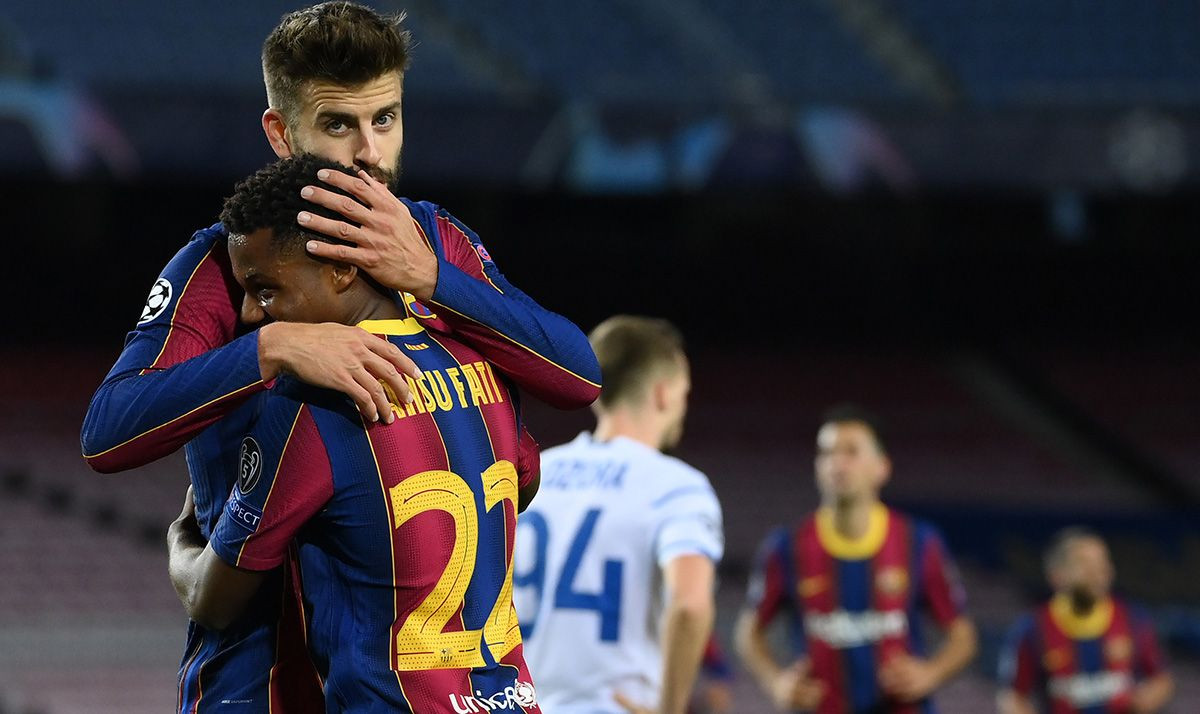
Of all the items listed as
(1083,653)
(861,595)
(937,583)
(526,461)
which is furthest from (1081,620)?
(526,461)

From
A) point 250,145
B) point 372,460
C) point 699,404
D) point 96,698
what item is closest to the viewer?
point 372,460

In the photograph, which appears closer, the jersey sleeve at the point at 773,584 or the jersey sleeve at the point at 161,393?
the jersey sleeve at the point at 161,393

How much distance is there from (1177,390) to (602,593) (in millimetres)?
14319

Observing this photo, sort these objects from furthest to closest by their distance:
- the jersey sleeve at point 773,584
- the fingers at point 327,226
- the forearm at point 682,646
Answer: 1. the jersey sleeve at point 773,584
2. the forearm at point 682,646
3. the fingers at point 327,226

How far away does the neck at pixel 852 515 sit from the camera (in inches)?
281

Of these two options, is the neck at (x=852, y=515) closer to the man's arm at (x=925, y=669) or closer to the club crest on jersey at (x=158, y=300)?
the man's arm at (x=925, y=669)

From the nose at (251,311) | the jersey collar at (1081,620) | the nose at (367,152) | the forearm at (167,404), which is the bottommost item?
the forearm at (167,404)

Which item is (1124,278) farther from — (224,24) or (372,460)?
(372,460)

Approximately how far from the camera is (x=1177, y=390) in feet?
56.2

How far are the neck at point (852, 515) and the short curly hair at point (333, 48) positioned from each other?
4915 millimetres

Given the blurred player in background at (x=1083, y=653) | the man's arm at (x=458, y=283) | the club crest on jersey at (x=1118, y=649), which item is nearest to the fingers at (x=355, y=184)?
the man's arm at (x=458, y=283)

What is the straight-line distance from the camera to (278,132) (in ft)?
8.70

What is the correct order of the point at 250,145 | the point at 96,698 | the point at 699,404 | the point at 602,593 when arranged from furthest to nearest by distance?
the point at 699,404 < the point at 250,145 < the point at 96,698 < the point at 602,593

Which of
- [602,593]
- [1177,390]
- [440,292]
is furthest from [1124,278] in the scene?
[440,292]
